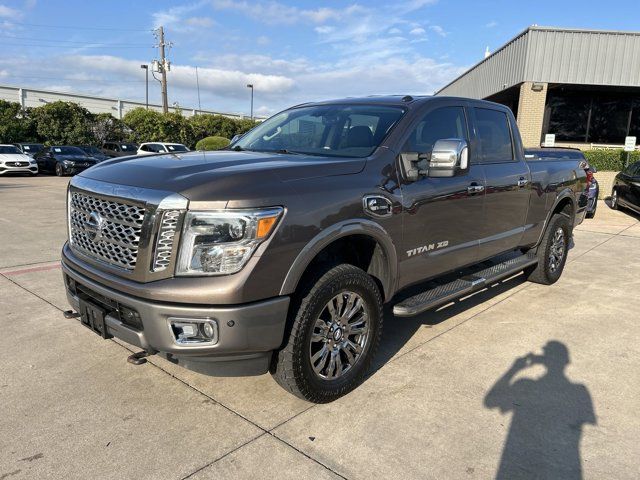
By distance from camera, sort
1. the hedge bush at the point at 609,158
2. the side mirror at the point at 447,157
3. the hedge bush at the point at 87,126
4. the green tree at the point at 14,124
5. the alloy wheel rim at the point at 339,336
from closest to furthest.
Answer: the alloy wheel rim at the point at 339,336 → the side mirror at the point at 447,157 → the hedge bush at the point at 609,158 → the green tree at the point at 14,124 → the hedge bush at the point at 87,126

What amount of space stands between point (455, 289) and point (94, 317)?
269cm

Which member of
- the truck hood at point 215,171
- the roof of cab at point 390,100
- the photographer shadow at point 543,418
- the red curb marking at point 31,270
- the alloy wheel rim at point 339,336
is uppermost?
the roof of cab at point 390,100

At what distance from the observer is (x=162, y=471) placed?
2557mm

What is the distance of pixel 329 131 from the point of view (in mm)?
3947

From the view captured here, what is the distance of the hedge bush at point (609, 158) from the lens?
53.7ft

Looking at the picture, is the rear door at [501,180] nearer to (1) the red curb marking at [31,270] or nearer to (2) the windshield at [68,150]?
(1) the red curb marking at [31,270]

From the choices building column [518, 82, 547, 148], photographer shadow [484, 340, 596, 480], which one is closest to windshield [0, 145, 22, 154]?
building column [518, 82, 547, 148]

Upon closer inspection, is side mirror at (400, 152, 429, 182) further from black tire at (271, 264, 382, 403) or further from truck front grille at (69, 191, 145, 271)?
truck front grille at (69, 191, 145, 271)

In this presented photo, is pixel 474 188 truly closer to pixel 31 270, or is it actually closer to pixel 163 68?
pixel 31 270

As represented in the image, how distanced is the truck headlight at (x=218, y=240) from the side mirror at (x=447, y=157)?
147 cm

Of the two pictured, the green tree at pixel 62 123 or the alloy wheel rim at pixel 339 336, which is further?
the green tree at pixel 62 123

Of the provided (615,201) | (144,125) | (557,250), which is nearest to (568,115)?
(615,201)

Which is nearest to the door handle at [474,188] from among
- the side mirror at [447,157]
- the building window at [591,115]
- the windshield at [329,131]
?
the side mirror at [447,157]

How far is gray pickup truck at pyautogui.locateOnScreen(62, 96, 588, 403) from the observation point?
2.62 m
